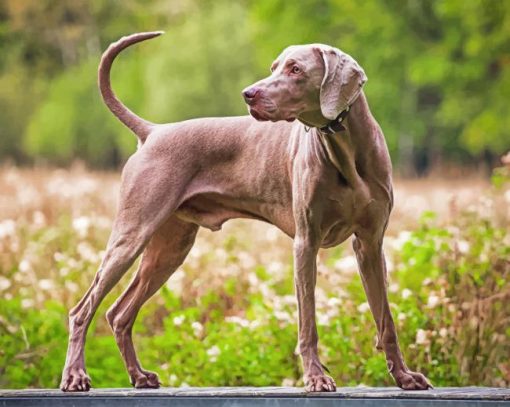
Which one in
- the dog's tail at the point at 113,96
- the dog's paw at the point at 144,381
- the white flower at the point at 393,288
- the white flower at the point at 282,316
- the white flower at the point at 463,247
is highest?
the dog's tail at the point at 113,96

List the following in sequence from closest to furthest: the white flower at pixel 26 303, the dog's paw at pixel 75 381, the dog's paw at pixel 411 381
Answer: the dog's paw at pixel 411 381 → the dog's paw at pixel 75 381 → the white flower at pixel 26 303

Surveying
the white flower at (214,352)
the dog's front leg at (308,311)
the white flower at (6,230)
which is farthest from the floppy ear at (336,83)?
the white flower at (6,230)

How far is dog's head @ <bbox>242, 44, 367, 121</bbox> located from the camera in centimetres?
477

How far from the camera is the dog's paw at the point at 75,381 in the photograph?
543 centimetres

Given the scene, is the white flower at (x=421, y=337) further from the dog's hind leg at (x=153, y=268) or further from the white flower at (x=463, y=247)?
the dog's hind leg at (x=153, y=268)

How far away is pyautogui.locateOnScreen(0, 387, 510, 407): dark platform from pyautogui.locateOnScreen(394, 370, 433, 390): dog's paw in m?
0.09

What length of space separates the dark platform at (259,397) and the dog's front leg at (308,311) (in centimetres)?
9

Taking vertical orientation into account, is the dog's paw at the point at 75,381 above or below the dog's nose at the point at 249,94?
below

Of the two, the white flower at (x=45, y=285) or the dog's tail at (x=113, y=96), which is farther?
the white flower at (x=45, y=285)

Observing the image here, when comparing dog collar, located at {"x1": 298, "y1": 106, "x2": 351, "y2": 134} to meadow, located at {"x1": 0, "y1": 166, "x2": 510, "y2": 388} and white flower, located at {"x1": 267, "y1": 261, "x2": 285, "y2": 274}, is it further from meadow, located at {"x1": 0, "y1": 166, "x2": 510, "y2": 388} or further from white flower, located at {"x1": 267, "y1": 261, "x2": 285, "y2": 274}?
white flower, located at {"x1": 267, "y1": 261, "x2": 285, "y2": 274}

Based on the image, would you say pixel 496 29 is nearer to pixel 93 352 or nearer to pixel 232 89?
pixel 232 89

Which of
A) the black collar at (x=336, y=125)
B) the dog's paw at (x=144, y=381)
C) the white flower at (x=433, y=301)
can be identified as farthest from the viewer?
the white flower at (x=433, y=301)

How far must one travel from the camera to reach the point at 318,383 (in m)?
4.96

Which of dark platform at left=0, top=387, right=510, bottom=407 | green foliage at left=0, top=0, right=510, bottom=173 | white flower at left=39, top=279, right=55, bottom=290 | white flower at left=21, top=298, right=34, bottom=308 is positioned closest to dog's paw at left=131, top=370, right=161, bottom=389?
dark platform at left=0, top=387, right=510, bottom=407
